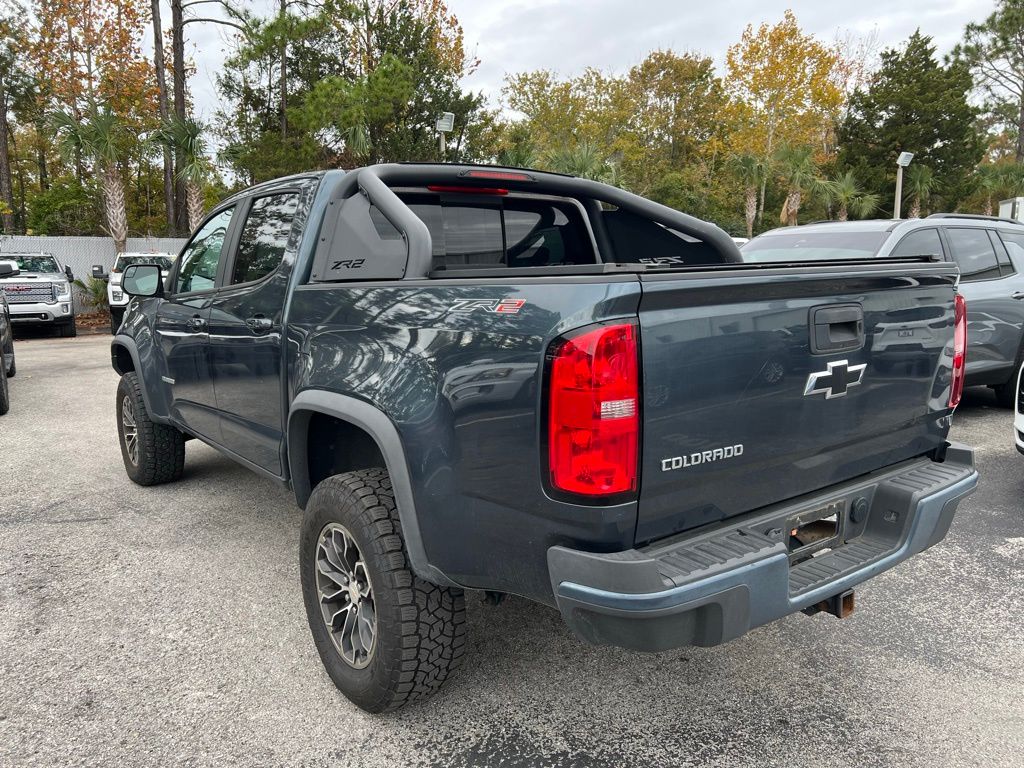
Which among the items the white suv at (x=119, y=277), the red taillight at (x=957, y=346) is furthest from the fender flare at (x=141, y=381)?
the white suv at (x=119, y=277)

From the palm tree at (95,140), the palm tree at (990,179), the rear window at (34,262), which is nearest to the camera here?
the rear window at (34,262)

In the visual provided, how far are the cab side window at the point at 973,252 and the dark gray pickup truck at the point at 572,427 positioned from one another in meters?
4.53

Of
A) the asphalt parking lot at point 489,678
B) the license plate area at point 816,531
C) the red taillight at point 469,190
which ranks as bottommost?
the asphalt parking lot at point 489,678

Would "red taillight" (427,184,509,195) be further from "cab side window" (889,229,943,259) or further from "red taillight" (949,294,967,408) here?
"cab side window" (889,229,943,259)

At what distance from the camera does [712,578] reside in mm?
1854

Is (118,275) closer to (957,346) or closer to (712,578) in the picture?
(957,346)

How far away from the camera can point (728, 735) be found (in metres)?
2.39

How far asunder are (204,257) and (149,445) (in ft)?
4.54

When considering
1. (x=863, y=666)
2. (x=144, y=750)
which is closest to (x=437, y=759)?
(x=144, y=750)

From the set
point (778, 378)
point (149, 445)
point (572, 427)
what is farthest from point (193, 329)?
point (778, 378)

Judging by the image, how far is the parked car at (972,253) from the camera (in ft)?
20.3

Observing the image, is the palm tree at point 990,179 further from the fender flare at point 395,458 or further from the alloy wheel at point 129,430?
the fender flare at point 395,458

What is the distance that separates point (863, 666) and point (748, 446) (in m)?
1.31

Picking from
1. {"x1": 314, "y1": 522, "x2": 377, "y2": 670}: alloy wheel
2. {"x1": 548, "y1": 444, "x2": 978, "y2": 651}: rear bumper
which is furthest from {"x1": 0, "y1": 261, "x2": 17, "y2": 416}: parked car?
{"x1": 548, "y1": 444, "x2": 978, "y2": 651}: rear bumper
